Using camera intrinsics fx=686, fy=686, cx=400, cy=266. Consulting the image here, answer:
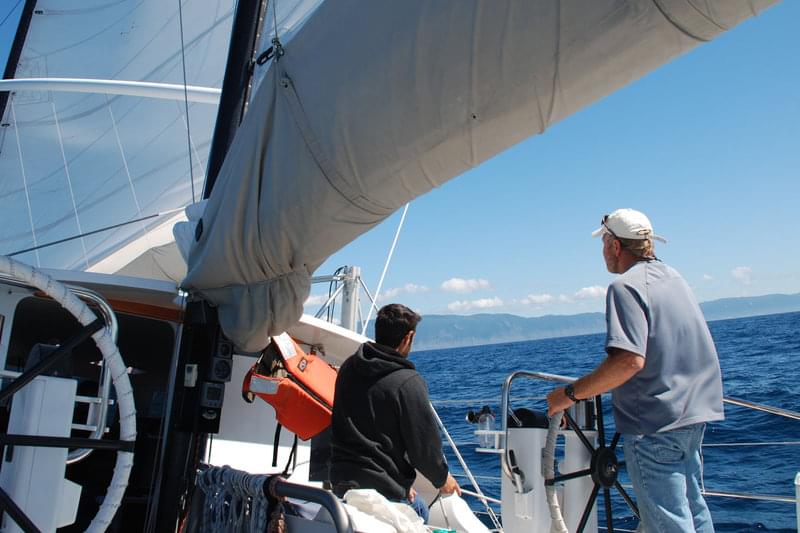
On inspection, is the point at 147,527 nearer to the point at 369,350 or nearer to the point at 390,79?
the point at 369,350

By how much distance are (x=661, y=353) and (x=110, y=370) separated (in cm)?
179

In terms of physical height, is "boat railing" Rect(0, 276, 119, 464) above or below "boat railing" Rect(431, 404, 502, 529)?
above

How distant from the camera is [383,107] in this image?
6.63 feet

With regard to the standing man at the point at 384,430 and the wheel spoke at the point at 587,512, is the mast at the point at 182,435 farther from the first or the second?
the wheel spoke at the point at 587,512

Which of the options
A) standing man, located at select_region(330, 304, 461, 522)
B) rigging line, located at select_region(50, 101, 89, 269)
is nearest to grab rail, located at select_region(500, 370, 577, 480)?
standing man, located at select_region(330, 304, 461, 522)

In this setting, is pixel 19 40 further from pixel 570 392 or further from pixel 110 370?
pixel 570 392

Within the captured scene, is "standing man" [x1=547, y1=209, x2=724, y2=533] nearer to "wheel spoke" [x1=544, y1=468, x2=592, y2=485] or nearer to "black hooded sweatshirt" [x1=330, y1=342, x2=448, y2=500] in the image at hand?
"wheel spoke" [x1=544, y1=468, x2=592, y2=485]

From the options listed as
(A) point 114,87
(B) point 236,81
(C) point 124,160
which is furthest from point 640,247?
(C) point 124,160

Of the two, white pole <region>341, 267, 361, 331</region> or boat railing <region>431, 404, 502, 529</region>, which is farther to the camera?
white pole <region>341, 267, 361, 331</region>

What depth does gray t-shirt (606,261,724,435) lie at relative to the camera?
223cm

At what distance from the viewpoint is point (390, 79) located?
198 cm

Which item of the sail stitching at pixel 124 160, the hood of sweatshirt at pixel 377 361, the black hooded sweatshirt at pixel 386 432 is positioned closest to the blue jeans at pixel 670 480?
the black hooded sweatshirt at pixel 386 432

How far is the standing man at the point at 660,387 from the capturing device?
221 centimetres

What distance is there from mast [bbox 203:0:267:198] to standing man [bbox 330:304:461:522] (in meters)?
1.86
